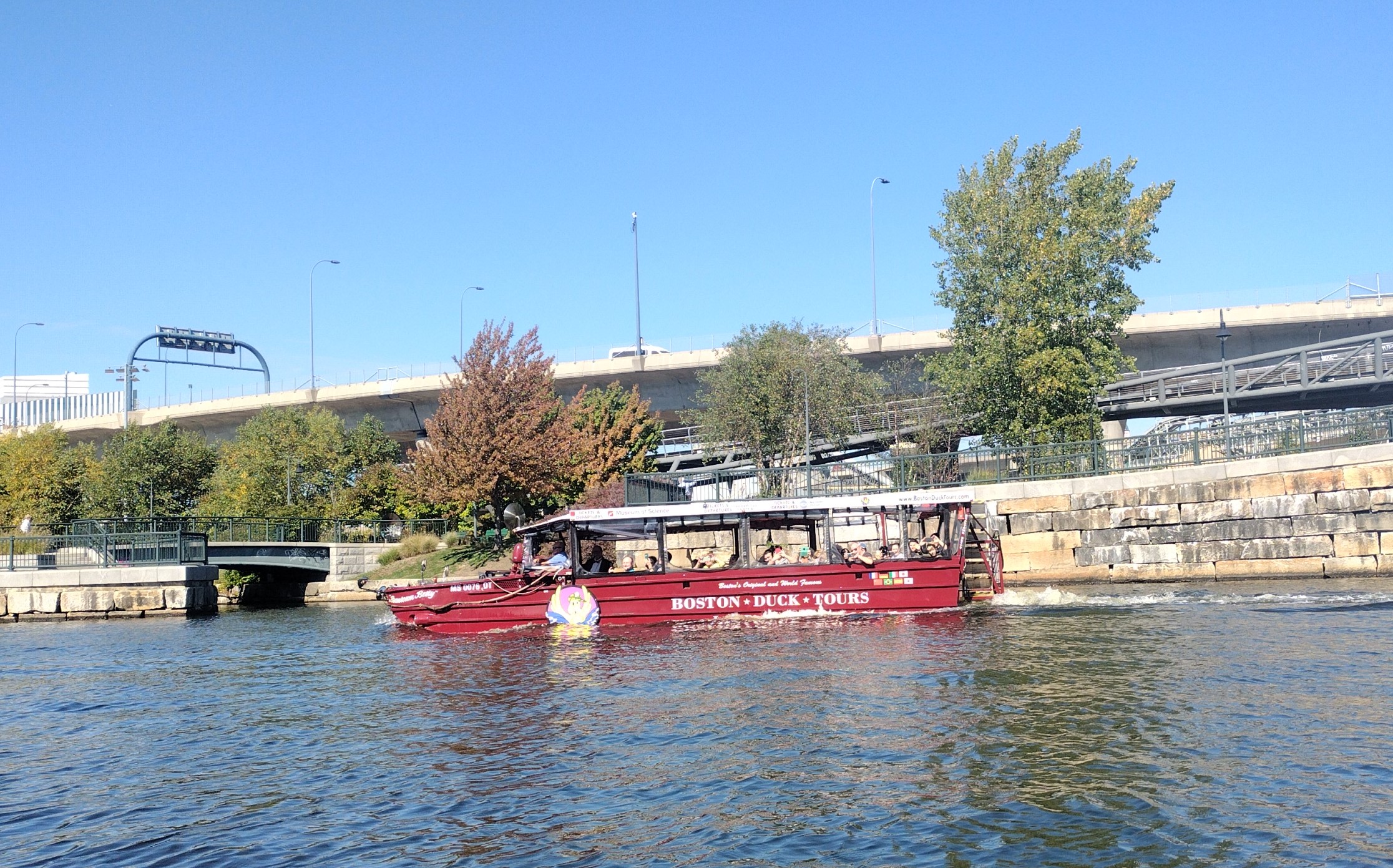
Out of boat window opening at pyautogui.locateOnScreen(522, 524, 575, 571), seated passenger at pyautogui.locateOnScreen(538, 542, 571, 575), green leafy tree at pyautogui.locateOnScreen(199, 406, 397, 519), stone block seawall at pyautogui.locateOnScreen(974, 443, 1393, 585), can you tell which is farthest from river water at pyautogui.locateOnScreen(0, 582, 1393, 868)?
green leafy tree at pyautogui.locateOnScreen(199, 406, 397, 519)

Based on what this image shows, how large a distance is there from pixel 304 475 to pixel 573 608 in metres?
31.1

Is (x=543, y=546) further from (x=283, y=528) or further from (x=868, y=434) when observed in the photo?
(x=868, y=434)

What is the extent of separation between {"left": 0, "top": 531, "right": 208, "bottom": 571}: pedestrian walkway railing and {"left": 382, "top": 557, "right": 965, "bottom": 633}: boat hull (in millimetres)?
16373

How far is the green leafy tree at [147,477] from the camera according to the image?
52656mm

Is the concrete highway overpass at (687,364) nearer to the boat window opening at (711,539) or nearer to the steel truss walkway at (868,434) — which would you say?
the steel truss walkway at (868,434)

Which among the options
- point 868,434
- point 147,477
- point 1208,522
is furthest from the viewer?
point 147,477

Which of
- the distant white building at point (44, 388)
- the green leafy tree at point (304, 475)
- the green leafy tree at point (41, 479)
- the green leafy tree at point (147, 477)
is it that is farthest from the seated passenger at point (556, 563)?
the distant white building at point (44, 388)

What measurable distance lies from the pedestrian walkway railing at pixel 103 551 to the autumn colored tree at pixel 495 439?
24.8ft

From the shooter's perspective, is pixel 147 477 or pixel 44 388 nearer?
pixel 147 477

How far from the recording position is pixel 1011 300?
3441 cm

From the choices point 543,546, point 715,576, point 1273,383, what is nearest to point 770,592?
point 715,576

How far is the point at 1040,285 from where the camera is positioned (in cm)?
3366

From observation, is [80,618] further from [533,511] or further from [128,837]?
[128,837]

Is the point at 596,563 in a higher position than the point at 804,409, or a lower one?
lower
